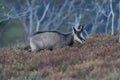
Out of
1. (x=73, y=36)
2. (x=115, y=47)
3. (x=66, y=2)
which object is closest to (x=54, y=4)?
(x=66, y=2)

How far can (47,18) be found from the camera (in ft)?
143

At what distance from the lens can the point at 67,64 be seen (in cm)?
1306

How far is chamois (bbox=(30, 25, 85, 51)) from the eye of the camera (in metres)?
16.8

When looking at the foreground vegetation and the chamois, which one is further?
the chamois

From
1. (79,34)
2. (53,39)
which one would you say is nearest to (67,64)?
(53,39)

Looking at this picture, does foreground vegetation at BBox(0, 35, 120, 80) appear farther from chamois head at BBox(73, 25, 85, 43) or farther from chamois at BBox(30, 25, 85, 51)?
chamois at BBox(30, 25, 85, 51)

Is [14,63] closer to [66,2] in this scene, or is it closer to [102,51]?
[102,51]

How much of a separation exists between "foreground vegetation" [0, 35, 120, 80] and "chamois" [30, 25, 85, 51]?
0.80 m

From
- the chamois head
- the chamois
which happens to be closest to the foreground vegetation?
the chamois head

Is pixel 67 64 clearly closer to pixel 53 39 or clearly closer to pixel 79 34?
pixel 53 39

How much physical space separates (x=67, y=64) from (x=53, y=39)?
3916 mm

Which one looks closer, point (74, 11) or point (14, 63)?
point (14, 63)

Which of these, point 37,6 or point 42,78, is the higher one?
point 42,78

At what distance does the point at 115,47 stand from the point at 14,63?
3.10 meters
